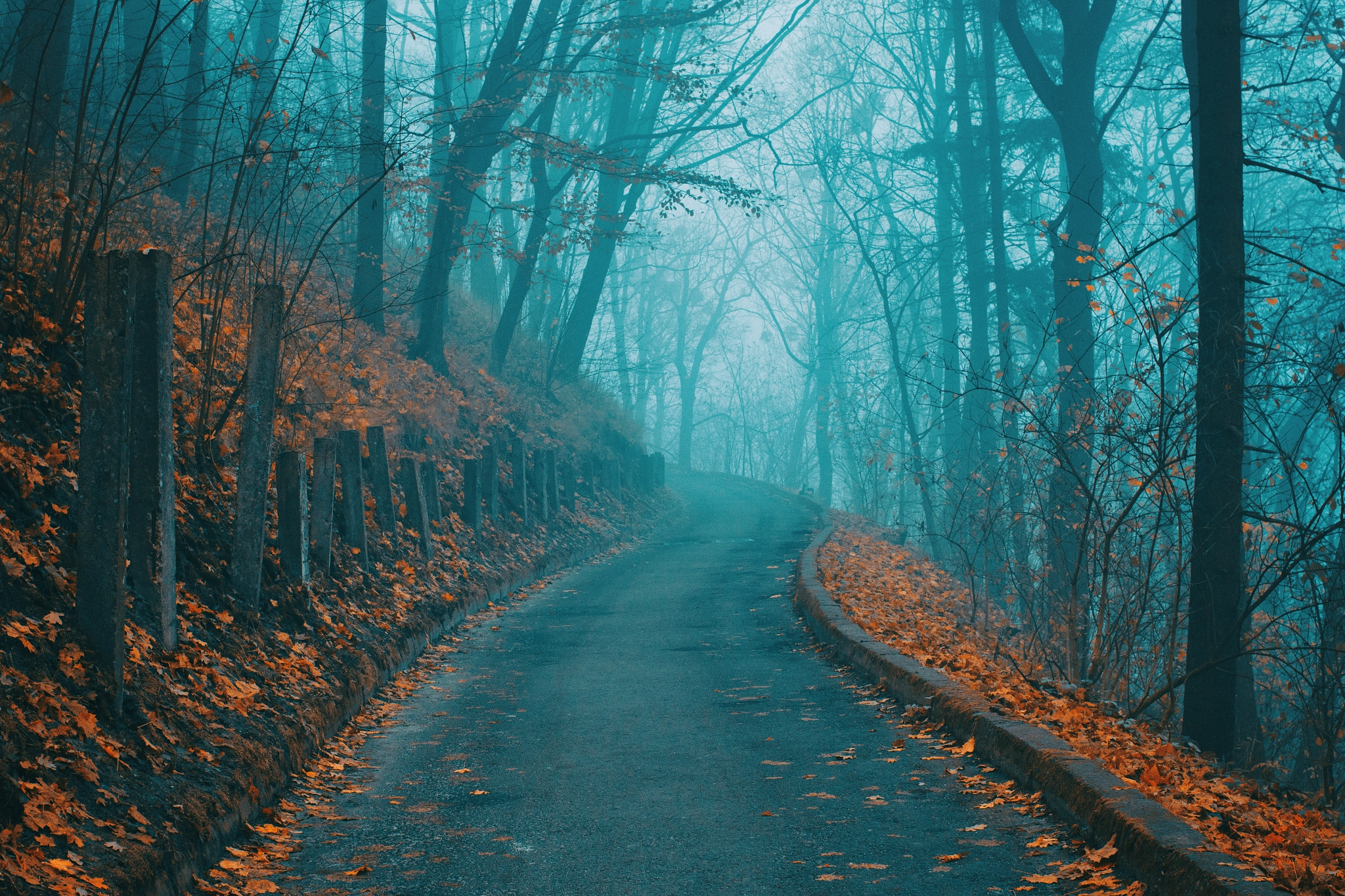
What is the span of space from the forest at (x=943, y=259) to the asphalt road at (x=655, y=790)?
7.17 ft

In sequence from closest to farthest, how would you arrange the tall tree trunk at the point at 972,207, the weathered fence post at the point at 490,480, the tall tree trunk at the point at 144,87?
1. the tall tree trunk at the point at 144,87
2. the weathered fence post at the point at 490,480
3. the tall tree trunk at the point at 972,207

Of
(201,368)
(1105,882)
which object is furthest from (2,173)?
(1105,882)

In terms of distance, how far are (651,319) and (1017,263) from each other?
35335 millimetres

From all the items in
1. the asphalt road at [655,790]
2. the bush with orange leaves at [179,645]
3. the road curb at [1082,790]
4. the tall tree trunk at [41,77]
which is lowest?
the asphalt road at [655,790]

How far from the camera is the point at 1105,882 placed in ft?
12.4

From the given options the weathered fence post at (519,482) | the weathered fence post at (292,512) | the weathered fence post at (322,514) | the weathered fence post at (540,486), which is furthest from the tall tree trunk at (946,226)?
the weathered fence post at (292,512)

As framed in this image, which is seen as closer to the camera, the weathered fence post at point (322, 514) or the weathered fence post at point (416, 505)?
the weathered fence post at point (322, 514)

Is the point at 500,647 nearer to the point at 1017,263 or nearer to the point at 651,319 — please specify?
the point at 1017,263

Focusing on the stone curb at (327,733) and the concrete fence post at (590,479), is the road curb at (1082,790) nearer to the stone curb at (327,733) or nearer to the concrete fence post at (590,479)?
the stone curb at (327,733)

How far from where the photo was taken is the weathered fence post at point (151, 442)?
534 centimetres

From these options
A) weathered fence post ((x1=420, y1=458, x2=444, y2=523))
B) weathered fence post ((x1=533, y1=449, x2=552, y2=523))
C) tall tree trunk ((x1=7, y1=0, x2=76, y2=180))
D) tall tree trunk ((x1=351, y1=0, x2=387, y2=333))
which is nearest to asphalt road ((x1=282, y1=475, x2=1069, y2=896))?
weathered fence post ((x1=420, y1=458, x2=444, y2=523))

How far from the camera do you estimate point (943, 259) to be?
85.6 feet

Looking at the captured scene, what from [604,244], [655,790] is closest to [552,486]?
[604,244]

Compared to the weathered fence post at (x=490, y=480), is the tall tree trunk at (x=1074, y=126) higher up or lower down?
higher up
